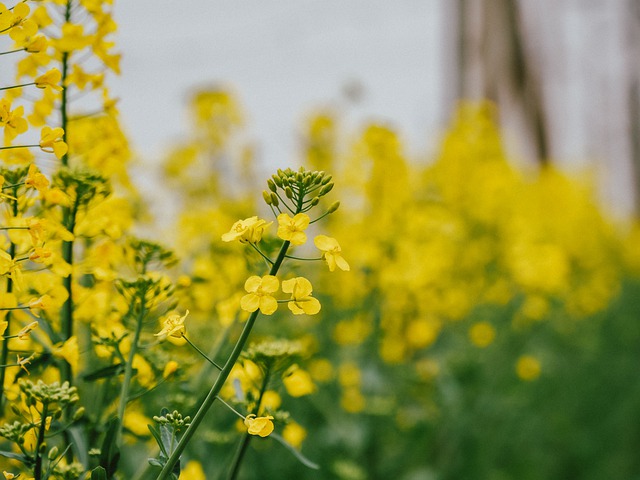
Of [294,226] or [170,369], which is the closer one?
[294,226]

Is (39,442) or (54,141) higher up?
(54,141)

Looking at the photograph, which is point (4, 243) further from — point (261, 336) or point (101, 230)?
point (261, 336)

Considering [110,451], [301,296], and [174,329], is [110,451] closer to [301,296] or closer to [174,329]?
[174,329]

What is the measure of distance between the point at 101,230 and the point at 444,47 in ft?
20.5

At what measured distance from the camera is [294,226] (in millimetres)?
737

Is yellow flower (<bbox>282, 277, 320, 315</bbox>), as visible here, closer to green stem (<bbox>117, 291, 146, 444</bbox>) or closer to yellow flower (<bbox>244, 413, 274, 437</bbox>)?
yellow flower (<bbox>244, 413, 274, 437</bbox>)

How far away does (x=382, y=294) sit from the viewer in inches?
86.0

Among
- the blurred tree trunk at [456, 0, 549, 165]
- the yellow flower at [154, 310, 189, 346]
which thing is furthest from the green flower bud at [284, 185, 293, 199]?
the blurred tree trunk at [456, 0, 549, 165]

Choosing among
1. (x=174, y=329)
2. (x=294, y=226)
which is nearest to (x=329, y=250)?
(x=294, y=226)

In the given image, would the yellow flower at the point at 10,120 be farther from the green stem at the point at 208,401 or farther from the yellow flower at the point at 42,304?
the green stem at the point at 208,401

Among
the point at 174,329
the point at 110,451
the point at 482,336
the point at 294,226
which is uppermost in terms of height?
Answer: the point at 294,226

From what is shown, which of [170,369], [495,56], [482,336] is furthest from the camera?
[495,56]

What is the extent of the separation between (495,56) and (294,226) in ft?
20.4

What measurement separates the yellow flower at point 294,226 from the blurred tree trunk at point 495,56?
591cm
